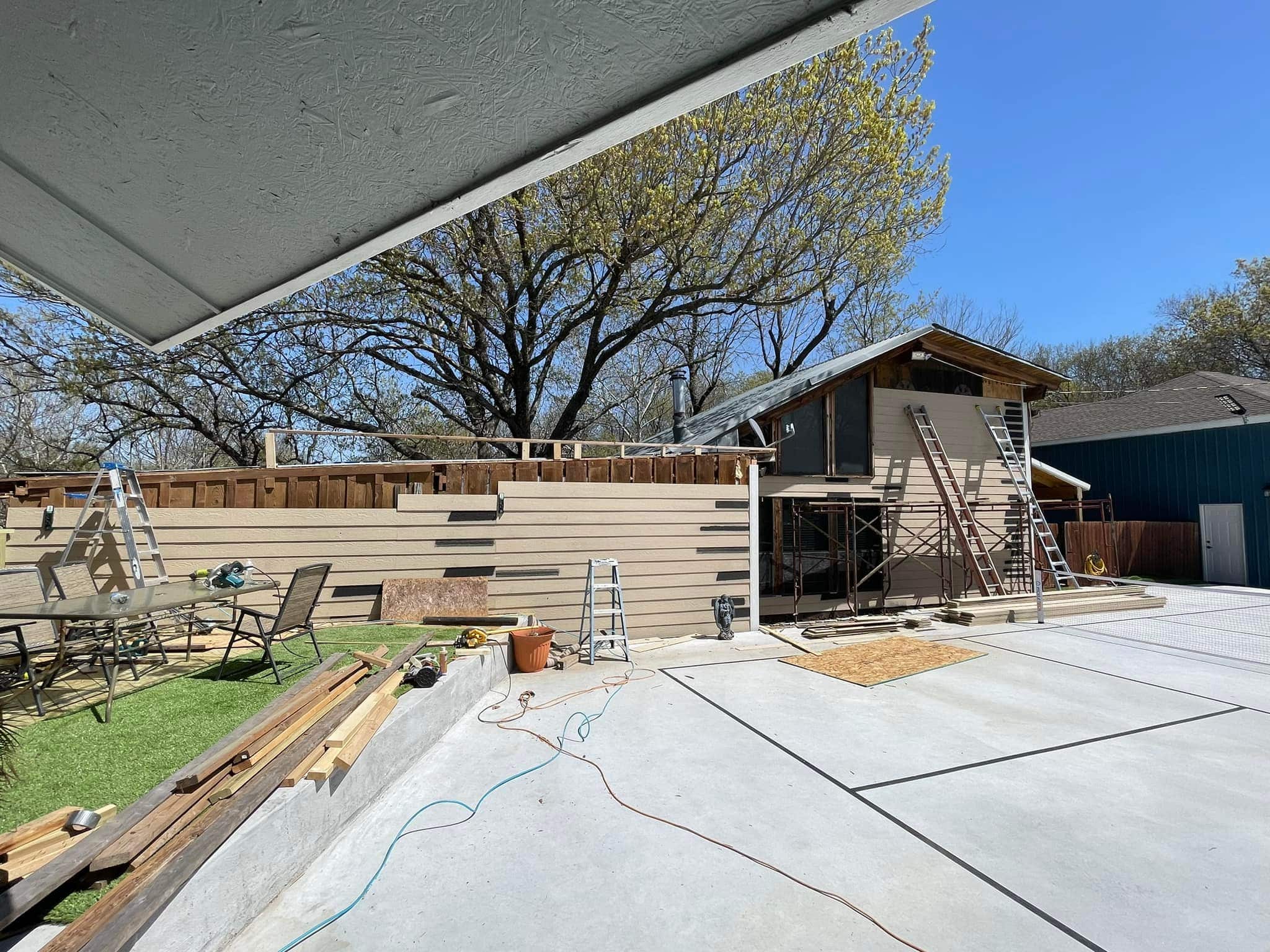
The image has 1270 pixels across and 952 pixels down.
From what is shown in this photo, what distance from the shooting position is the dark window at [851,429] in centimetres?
1223

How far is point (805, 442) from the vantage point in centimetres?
1201

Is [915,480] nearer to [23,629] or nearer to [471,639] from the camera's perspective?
[471,639]

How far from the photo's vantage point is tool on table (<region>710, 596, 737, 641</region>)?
8.77 metres

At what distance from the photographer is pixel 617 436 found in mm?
27469

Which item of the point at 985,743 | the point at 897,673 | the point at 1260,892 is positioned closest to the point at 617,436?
the point at 897,673

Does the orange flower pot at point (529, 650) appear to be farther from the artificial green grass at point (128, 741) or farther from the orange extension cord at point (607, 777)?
the artificial green grass at point (128, 741)

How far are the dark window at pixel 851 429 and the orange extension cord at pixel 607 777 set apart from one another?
22.6 feet

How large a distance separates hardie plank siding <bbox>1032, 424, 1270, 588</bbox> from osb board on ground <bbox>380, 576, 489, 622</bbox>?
18361mm

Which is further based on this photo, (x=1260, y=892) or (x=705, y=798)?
(x=705, y=798)

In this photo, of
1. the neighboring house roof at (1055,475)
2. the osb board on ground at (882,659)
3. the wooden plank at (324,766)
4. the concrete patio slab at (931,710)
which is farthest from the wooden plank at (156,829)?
the neighboring house roof at (1055,475)

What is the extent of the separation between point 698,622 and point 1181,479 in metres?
15.7

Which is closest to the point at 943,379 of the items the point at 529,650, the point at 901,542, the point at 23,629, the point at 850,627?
the point at 901,542

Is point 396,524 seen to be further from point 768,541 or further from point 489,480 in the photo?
point 768,541

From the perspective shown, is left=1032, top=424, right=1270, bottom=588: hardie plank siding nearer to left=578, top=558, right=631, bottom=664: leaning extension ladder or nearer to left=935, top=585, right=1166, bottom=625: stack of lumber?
left=935, top=585, right=1166, bottom=625: stack of lumber
